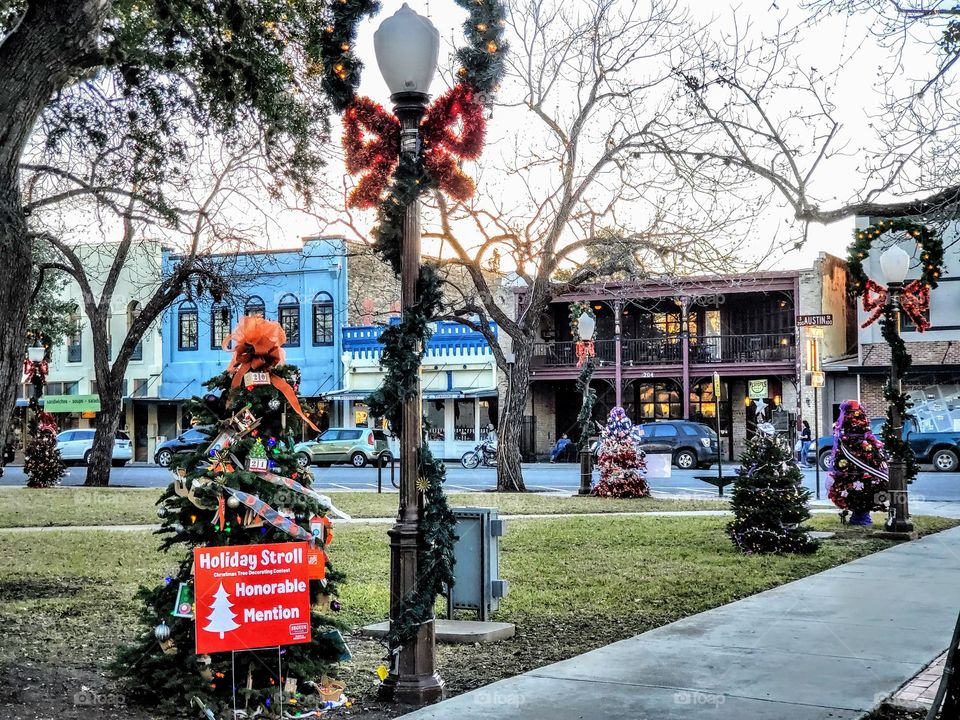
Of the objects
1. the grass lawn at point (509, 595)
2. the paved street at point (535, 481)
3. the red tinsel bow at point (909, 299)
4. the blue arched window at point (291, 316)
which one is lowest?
the paved street at point (535, 481)

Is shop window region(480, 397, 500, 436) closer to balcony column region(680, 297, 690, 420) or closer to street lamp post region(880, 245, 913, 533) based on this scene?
balcony column region(680, 297, 690, 420)

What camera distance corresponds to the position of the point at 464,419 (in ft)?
148

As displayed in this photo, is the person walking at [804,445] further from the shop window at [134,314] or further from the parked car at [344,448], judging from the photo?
the shop window at [134,314]

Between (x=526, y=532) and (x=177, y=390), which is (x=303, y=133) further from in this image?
(x=177, y=390)

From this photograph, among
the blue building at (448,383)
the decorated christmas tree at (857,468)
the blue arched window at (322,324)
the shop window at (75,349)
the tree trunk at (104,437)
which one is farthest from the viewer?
the shop window at (75,349)

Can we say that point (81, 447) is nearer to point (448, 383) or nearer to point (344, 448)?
point (344, 448)

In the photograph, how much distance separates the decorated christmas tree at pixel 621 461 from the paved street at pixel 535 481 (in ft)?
8.15

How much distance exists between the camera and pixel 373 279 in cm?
4534

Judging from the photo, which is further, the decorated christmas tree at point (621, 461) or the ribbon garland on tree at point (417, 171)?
the decorated christmas tree at point (621, 461)

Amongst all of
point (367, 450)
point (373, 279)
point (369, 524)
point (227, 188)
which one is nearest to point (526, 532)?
point (369, 524)

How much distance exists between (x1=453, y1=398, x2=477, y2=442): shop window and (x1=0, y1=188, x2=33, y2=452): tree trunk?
37766 millimetres

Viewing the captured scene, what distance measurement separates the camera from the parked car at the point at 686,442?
117 ft

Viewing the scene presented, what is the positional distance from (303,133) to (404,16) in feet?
17.7

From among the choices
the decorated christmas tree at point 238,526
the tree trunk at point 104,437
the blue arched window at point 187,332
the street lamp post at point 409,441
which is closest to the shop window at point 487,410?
the blue arched window at point 187,332
